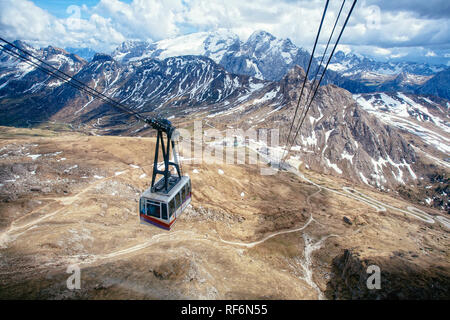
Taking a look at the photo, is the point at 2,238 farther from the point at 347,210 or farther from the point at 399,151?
the point at 399,151

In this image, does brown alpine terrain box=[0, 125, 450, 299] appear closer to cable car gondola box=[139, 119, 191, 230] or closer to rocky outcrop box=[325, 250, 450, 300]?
rocky outcrop box=[325, 250, 450, 300]

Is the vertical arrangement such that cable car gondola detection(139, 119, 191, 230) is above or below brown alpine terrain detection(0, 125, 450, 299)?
above

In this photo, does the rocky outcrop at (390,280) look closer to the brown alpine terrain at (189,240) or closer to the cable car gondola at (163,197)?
the brown alpine terrain at (189,240)

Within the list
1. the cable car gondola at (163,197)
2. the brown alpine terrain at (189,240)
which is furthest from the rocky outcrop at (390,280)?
the cable car gondola at (163,197)

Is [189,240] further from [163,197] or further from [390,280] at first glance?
[390,280]

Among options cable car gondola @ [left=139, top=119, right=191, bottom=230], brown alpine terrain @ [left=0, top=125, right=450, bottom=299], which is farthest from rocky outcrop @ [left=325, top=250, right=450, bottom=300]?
cable car gondola @ [left=139, top=119, right=191, bottom=230]

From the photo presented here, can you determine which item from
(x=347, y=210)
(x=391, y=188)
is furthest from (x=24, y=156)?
(x=391, y=188)

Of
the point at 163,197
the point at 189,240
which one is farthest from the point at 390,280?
the point at 163,197

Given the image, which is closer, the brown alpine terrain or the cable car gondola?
the brown alpine terrain
